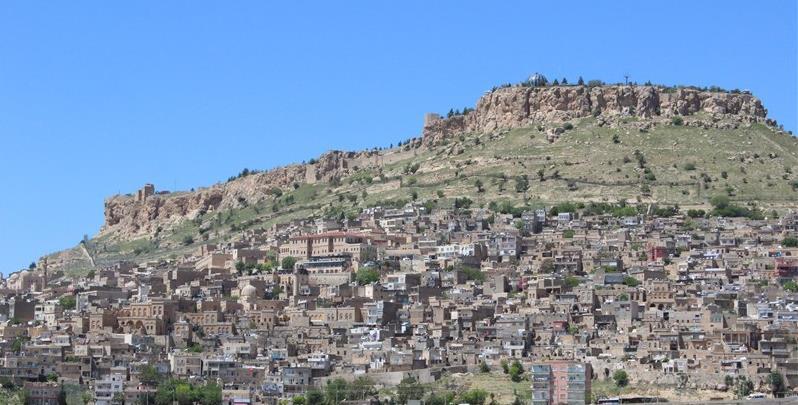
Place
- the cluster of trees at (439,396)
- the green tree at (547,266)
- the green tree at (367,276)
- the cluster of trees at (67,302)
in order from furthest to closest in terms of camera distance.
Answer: the cluster of trees at (67,302), the green tree at (547,266), the green tree at (367,276), the cluster of trees at (439,396)

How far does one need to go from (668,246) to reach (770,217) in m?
10.3

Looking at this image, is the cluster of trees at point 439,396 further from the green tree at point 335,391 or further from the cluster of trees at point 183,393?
the cluster of trees at point 183,393

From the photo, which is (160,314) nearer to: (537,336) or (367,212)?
(537,336)

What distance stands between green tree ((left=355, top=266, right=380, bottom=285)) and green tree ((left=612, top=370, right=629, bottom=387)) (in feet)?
62.6

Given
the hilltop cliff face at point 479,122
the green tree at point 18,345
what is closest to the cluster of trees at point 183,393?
the green tree at point 18,345

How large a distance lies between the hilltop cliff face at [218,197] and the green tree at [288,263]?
27477mm

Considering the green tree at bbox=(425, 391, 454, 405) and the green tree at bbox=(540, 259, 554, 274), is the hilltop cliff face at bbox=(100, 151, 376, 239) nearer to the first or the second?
the green tree at bbox=(540, 259, 554, 274)

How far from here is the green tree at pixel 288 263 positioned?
85.1m

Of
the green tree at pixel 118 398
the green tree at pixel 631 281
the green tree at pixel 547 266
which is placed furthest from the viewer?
the green tree at pixel 547 266

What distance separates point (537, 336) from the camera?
68500 millimetres

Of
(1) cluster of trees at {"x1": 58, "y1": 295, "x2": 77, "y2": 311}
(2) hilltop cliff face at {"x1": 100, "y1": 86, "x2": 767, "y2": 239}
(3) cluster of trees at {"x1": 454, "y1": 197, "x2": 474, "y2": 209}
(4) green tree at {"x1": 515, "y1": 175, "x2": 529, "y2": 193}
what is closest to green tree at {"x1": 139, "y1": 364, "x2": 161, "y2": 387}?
(1) cluster of trees at {"x1": 58, "y1": 295, "x2": 77, "y2": 311}

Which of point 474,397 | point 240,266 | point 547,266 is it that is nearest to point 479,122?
point 240,266

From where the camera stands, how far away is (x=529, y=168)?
104m

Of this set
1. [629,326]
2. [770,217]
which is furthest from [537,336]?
[770,217]
